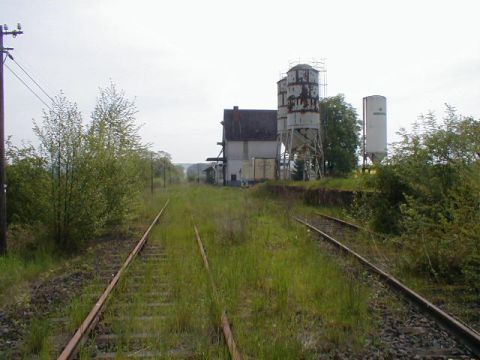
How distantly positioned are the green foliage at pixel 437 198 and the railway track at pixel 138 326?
12.6 ft

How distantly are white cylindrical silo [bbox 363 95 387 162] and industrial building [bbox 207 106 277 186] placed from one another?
31.9 meters

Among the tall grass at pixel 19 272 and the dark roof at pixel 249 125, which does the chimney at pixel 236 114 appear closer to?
the dark roof at pixel 249 125

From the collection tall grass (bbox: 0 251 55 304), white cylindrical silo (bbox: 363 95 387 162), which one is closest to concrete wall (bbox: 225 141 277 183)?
Answer: white cylindrical silo (bbox: 363 95 387 162)

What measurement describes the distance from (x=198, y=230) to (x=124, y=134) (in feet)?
16.5

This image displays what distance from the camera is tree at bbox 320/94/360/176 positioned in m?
58.2

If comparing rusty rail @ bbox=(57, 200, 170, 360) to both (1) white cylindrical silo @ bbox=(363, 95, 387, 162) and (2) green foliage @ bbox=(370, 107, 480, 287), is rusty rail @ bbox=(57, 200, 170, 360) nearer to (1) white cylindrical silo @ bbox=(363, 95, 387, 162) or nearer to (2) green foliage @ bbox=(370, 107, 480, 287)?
(2) green foliage @ bbox=(370, 107, 480, 287)

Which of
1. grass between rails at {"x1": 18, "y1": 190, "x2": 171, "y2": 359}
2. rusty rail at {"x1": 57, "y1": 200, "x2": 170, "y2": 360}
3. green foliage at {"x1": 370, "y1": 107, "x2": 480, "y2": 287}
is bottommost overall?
grass between rails at {"x1": 18, "y1": 190, "x2": 171, "y2": 359}

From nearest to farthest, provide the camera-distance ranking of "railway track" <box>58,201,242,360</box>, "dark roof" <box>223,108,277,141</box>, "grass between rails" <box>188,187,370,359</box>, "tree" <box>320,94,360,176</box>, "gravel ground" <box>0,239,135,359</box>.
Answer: "railway track" <box>58,201,242,360</box> < "grass between rails" <box>188,187,370,359</box> < "gravel ground" <box>0,239,135,359</box> < "tree" <box>320,94,360,176</box> < "dark roof" <box>223,108,277,141</box>

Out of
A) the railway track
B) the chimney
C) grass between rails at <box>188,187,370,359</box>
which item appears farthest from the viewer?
the chimney

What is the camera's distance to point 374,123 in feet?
118

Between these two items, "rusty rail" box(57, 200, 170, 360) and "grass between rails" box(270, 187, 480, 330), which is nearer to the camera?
"rusty rail" box(57, 200, 170, 360)

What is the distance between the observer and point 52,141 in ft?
39.5

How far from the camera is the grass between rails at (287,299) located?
5148 mm

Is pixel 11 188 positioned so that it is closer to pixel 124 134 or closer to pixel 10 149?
pixel 10 149
